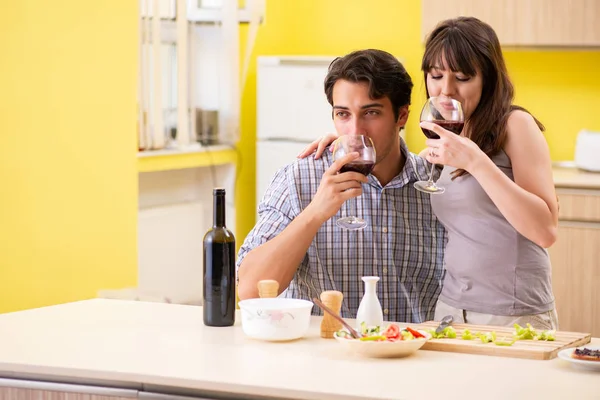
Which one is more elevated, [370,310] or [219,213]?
[219,213]

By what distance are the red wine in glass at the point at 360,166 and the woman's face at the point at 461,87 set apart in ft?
1.06

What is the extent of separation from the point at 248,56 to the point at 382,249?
3.01m

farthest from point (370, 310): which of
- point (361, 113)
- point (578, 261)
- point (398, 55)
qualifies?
point (398, 55)

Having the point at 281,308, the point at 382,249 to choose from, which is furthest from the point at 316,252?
the point at 281,308

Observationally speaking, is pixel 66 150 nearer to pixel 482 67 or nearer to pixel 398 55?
pixel 482 67

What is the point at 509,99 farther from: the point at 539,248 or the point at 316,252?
the point at 316,252

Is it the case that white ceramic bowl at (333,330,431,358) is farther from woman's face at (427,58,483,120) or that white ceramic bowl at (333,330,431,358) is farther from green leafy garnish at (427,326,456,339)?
woman's face at (427,58,483,120)

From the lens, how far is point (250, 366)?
180 cm

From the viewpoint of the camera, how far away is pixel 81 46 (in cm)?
402

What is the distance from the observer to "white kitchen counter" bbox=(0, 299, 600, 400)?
1645mm

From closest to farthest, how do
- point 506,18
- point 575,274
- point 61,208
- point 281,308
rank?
point 281,308
point 61,208
point 575,274
point 506,18

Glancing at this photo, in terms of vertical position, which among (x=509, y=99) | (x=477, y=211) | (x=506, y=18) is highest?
(x=506, y=18)

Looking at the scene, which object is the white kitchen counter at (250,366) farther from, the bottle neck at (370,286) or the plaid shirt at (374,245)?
the plaid shirt at (374,245)

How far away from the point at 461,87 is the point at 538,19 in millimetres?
2312
